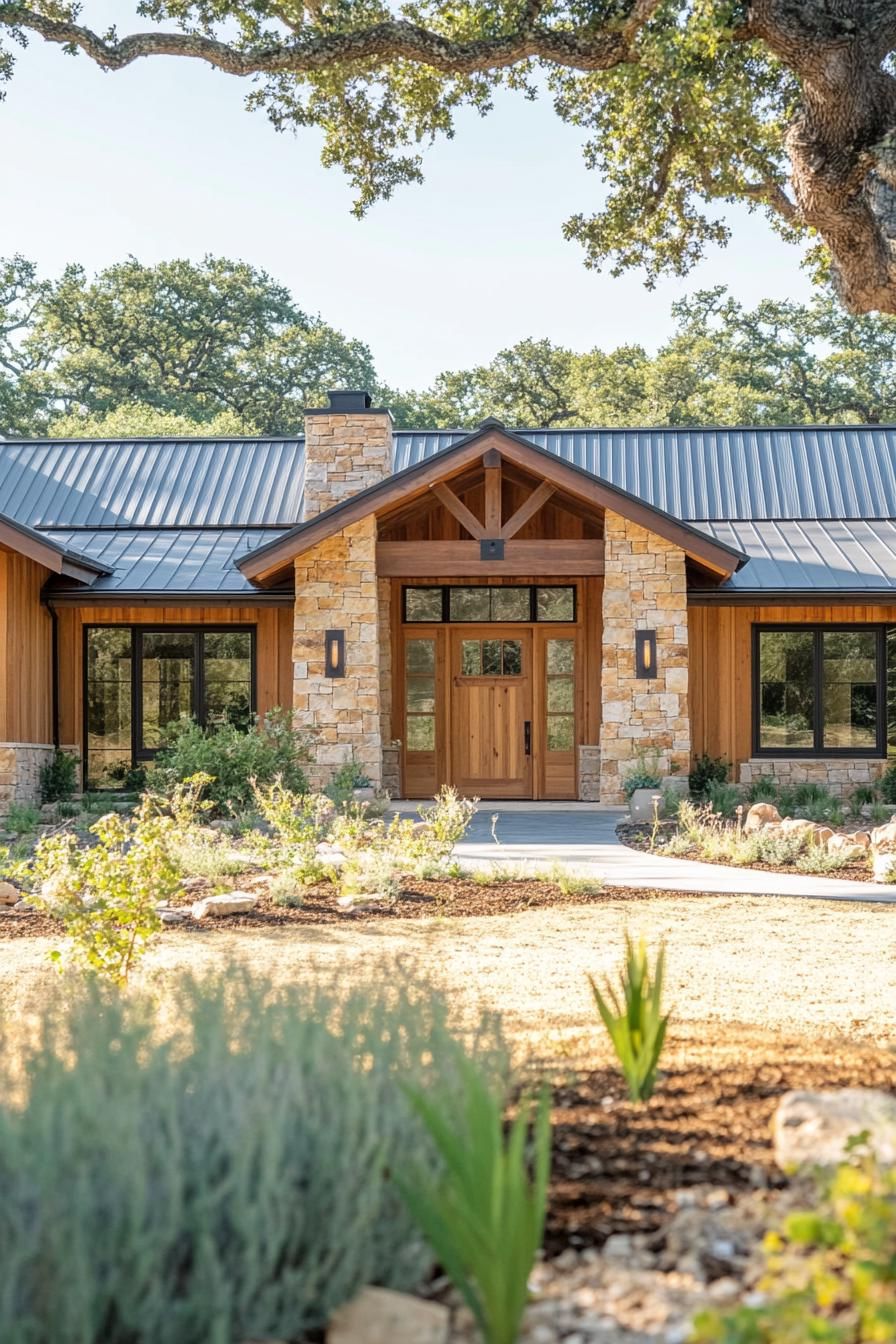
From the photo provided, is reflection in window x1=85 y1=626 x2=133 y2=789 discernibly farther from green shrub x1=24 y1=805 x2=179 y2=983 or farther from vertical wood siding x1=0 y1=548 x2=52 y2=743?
green shrub x1=24 y1=805 x2=179 y2=983

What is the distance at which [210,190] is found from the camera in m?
26.1

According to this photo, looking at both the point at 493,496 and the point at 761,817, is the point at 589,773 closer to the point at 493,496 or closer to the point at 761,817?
the point at 493,496

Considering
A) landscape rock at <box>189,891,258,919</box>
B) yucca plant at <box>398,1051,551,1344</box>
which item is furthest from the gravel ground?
yucca plant at <box>398,1051,551,1344</box>

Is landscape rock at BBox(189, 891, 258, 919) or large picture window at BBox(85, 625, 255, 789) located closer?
landscape rock at BBox(189, 891, 258, 919)

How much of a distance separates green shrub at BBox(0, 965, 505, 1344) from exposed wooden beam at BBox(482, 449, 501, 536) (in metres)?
12.4

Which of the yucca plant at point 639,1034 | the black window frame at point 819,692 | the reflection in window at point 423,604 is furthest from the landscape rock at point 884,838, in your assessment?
the yucca plant at point 639,1034

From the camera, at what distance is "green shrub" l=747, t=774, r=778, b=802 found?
1570 centimetres

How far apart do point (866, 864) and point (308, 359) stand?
3438cm

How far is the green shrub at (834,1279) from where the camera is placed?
221cm

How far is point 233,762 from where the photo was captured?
14.2m

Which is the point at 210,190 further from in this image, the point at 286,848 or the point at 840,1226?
the point at 840,1226

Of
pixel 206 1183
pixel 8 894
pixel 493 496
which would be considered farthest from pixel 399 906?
pixel 493 496

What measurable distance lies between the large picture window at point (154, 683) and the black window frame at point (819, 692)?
6.98 m

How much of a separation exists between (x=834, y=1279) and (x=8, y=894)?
25.2 ft
